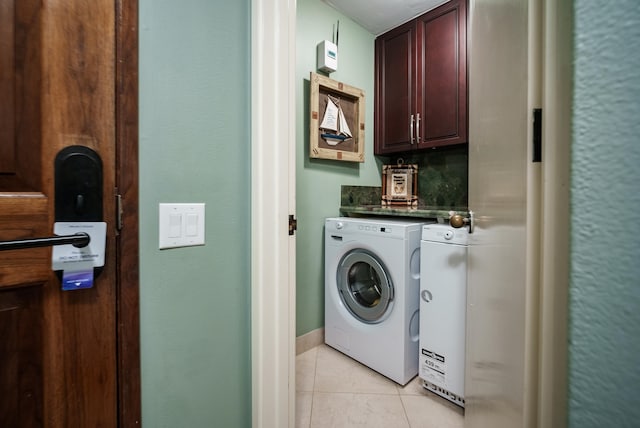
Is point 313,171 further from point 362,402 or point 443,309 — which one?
point 362,402

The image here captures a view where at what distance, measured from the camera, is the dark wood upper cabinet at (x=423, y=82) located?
182 centimetres

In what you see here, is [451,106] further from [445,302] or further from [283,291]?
[283,291]

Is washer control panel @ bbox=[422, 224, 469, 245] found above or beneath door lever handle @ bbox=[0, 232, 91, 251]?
beneath

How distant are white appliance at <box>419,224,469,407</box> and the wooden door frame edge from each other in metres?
1.29

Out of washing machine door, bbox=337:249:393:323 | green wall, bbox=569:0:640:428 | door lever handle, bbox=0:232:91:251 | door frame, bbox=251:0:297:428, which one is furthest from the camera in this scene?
washing machine door, bbox=337:249:393:323

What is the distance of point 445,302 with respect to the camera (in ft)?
4.32

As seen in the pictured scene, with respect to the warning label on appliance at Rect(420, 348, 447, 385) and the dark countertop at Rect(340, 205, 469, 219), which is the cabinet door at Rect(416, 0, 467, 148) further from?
the warning label on appliance at Rect(420, 348, 447, 385)

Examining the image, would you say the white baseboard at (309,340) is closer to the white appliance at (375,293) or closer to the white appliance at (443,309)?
the white appliance at (375,293)

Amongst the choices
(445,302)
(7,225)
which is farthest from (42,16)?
(445,302)

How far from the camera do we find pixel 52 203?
516 mm

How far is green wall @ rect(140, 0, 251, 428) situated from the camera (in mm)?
629

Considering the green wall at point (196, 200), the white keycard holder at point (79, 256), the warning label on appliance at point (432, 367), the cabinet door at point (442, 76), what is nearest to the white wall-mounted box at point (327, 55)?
the cabinet door at point (442, 76)

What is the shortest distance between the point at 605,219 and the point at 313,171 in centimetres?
173

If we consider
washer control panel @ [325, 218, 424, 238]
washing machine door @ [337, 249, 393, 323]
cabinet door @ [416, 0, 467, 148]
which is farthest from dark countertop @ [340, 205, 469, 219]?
cabinet door @ [416, 0, 467, 148]
